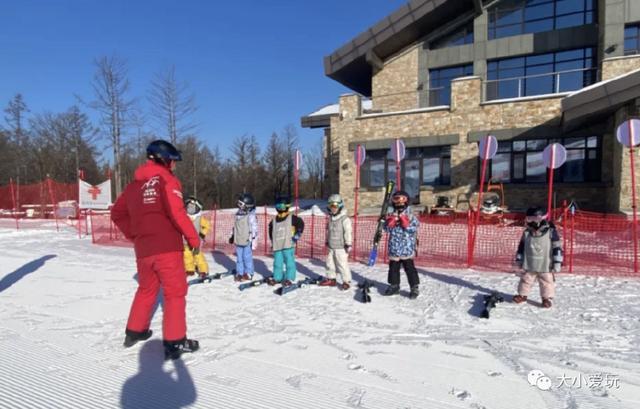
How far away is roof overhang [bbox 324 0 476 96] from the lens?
1795 cm

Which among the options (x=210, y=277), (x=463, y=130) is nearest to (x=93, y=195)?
(x=210, y=277)

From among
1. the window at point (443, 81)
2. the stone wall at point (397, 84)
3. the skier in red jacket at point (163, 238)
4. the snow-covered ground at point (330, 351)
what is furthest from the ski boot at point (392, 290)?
the stone wall at point (397, 84)

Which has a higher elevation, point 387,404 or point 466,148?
point 466,148

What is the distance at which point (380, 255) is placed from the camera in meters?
8.95

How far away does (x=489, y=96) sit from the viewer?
1728cm

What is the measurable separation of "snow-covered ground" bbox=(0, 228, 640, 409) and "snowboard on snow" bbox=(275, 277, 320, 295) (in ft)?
0.55

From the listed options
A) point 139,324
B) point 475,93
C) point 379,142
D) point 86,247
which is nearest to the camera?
point 139,324

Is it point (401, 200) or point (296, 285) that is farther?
point (296, 285)

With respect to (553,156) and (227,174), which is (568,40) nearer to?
(553,156)

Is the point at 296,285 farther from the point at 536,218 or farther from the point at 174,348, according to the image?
the point at 536,218

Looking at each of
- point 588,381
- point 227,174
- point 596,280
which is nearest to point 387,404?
point 588,381

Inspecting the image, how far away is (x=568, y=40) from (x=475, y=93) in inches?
210

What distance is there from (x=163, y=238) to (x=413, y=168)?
15.6 meters

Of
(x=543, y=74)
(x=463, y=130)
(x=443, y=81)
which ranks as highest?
(x=443, y=81)
